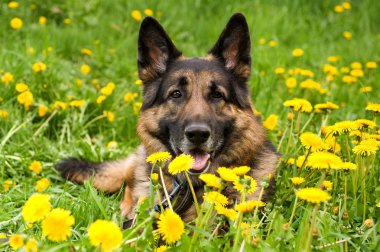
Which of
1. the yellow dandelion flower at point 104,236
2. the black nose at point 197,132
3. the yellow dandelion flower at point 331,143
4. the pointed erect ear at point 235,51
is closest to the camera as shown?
the yellow dandelion flower at point 104,236

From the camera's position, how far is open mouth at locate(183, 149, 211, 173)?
3139mm

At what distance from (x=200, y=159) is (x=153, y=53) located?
3.23 feet

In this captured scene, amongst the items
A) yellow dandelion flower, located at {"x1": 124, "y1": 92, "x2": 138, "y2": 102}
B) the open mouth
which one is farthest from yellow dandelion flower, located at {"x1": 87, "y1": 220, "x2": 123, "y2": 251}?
yellow dandelion flower, located at {"x1": 124, "y1": 92, "x2": 138, "y2": 102}

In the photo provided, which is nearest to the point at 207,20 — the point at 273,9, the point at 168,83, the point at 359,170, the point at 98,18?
the point at 273,9

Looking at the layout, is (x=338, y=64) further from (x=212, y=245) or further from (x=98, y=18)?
(x=212, y=245)

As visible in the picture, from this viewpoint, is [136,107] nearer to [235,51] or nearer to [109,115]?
[109,115]

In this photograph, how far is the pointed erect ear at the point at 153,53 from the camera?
146 inches

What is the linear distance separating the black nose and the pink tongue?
129mm

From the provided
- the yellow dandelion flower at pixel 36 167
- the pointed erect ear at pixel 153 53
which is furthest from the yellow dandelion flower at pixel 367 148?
the yellow dandelion flower at pixel 36 167

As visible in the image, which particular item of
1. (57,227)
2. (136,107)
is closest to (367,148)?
(57,227)

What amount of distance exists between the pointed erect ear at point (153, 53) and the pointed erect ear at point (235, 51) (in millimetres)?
308

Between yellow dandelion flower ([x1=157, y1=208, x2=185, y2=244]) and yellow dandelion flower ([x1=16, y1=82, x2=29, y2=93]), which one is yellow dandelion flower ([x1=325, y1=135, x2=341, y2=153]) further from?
yellow dandelion flower ([x1=16, y1=82, x2=29, y2=93])

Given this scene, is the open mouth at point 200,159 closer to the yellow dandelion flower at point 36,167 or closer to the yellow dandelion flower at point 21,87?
the yellow dandelion flower at point 36,167

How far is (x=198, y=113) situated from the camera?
10.5 feet
